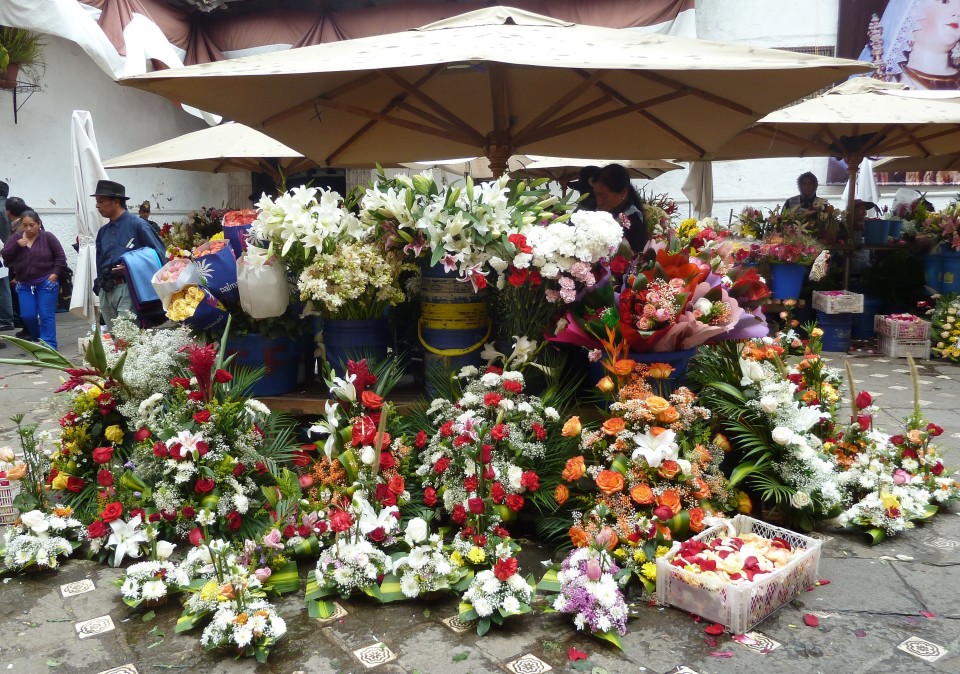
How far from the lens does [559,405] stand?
316 centimetres

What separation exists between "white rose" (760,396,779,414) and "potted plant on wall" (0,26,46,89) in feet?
32.6

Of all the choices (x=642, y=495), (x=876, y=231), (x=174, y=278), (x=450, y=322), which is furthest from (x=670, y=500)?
(x=876, y=231)

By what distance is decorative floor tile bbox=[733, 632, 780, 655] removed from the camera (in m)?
2.29

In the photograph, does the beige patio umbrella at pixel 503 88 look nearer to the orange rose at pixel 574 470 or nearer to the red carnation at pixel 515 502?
the orange rose at pixel 574 470

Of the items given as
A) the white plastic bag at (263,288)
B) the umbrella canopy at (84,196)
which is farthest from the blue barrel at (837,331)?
the umbrella canopy at (84,196)

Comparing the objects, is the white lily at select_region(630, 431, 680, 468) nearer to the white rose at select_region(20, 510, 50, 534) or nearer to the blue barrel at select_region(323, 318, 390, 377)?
the blue barrel at select_region(323, 318, 390, 377)

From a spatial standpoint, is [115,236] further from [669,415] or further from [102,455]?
[669,415]

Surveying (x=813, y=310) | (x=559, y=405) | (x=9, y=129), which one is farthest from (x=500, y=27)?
(x=9, y=129)

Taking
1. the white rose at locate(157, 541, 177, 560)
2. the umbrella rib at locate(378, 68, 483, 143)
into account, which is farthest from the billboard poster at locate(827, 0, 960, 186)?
the white rose at locate(157, 541, 177, 560)

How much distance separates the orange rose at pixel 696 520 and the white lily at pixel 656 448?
202mm

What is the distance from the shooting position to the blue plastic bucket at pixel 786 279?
692 centimetres

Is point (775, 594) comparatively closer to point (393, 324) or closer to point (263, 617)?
point (263, 617)

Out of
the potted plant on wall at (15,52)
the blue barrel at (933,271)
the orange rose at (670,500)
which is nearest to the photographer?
the orange rose at (670,500)

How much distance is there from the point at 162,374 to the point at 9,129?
879 cm
